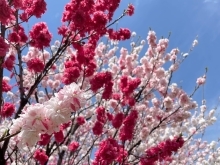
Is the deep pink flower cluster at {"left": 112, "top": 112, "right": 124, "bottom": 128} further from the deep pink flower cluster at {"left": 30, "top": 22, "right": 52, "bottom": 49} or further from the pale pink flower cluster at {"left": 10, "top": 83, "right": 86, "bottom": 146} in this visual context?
the pale pink flower cluster at {"left": 10, "top": 83, "right": 86, "bottom": 146}

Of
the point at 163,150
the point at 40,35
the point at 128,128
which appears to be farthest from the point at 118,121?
the point at 40,35

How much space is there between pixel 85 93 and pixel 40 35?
2811 mm

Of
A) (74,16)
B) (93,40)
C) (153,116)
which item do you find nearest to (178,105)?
(153,116)

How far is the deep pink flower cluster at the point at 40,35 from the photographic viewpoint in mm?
5074

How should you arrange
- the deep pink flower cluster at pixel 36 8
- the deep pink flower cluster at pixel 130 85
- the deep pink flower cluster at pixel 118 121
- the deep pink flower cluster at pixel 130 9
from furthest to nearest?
the deep pink flower cluster at pixel 130 85
the deep pink flower cluster at pixel 118 121
the deep pink flower cluster at pixel 130 9
the deep pink flower cluster at pixel 36 8

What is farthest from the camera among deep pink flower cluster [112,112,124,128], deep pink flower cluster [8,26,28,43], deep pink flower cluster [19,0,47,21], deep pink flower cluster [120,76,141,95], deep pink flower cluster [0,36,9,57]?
deep pink flower cluster [120,76,141,95]

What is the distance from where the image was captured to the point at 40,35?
507cm

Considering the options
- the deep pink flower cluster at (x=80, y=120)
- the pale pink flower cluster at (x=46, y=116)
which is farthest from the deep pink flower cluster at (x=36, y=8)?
the pale pink flower cluster at (x=46, y=116)

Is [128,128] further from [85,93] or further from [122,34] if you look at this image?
[85,93]

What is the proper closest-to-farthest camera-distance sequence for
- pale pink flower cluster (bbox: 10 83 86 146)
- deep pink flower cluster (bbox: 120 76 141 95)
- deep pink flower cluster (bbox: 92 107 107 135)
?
pale pink flower cluster (bbox: 10 83 86 146)
deep pink flower cluster (bbox: 92 107 107 135)
deep pink flower cluster (bbox: 120 76 141 95)

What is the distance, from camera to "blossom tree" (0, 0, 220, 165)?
234 cm

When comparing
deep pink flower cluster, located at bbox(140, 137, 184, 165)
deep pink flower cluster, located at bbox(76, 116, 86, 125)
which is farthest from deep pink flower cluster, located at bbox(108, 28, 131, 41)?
deep pink flower cluster, located at bbox(140, 137, 184, 165)

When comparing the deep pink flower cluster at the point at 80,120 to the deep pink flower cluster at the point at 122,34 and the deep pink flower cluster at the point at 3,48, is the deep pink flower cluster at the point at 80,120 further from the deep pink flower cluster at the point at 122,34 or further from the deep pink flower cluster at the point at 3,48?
the deep pink flower cluster at the point at 3,48

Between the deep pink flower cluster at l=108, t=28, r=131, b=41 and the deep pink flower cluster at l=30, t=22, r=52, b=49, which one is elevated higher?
the deep pink flower cluster at l=108, t=28, r=131, b=41
